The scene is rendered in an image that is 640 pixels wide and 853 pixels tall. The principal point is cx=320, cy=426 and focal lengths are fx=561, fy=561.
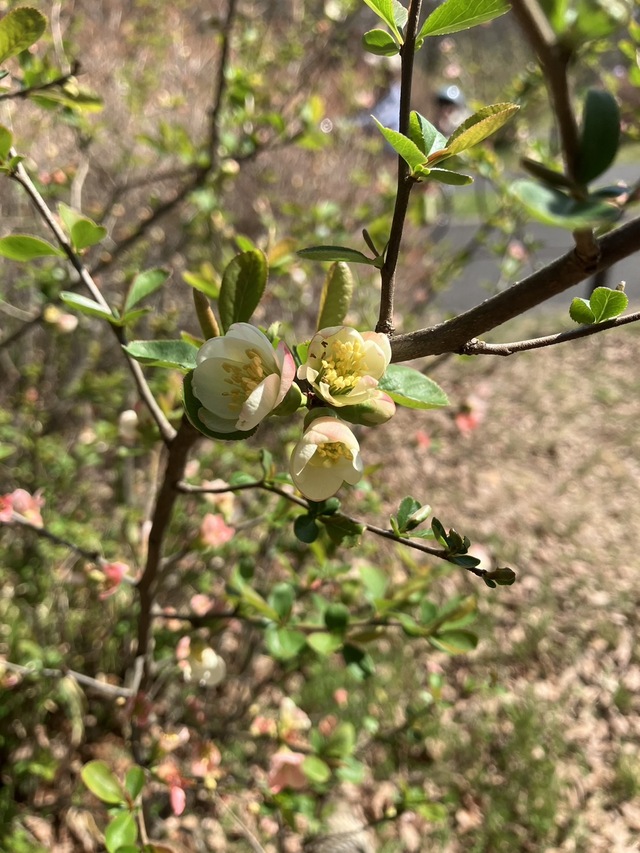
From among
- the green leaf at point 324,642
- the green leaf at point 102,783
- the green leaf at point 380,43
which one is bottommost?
the green leaf at point 102,783

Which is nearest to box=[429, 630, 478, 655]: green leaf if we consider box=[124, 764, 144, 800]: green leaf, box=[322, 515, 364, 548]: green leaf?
box=[322, 515, 364, 548]: green leaf

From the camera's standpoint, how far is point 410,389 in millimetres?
482

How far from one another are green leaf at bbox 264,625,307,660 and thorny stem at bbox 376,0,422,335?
57 cm

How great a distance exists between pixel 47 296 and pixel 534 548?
2.82 m

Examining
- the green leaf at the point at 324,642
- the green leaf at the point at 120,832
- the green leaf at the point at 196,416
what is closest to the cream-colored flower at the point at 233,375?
the green leaf at the point at 196,416

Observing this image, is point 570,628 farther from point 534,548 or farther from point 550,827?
point 550,827

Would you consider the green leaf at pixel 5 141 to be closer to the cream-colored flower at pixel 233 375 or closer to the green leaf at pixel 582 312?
the cream-colored flower at pixel 233 375

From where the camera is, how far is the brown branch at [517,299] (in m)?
0.34

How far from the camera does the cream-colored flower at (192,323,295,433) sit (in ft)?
1.37

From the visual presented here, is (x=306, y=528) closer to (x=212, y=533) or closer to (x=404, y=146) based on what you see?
(x=404, y=146)

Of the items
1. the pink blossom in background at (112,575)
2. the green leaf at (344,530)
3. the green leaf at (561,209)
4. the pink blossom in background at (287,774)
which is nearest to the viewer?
the green leaf at (561,209)

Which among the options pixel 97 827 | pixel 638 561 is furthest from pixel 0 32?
pixel 638 561

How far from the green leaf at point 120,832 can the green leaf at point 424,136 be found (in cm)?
87

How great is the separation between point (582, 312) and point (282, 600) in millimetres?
683
